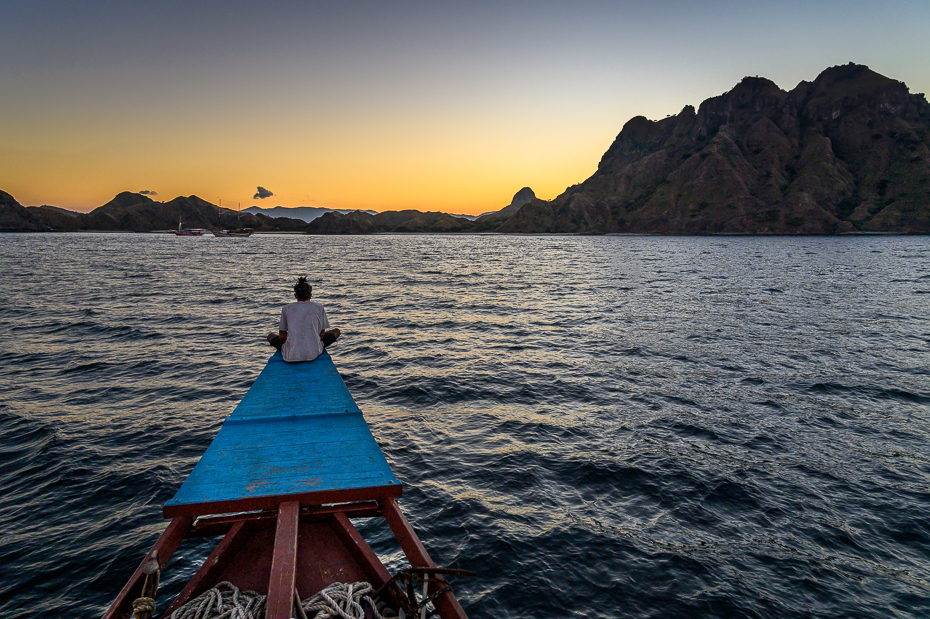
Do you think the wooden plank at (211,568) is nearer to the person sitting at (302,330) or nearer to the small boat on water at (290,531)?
the small boat on water at (290,531)

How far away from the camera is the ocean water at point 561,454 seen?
6152mm

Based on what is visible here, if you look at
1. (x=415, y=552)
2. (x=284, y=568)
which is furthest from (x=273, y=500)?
(x=415, y=552)

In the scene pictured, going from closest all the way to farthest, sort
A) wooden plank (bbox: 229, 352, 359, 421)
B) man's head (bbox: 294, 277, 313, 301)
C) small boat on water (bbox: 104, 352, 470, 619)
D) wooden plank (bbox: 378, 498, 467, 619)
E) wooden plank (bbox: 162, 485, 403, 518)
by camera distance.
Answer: wooden plank (bbox: 378, 498, 467, 619) → small boat on water (bbox: 104, 352, 470, 619) → wooden plank (bbox: 162, 485, 403, 518) → wooden plank (bbox: 229, 352, 359, 421) → man's head (bbox: 294, 277, 313, 301)

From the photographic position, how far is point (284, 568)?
12.8 feet

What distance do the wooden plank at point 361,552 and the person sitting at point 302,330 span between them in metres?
5.97

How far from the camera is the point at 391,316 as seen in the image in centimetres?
2759

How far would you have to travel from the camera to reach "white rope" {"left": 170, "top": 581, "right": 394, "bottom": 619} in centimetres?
374

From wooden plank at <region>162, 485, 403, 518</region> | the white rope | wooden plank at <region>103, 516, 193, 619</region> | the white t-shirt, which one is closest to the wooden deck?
wooden plank at <region>162, 485, 403, 518</region>

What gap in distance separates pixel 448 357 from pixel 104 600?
13183 mm

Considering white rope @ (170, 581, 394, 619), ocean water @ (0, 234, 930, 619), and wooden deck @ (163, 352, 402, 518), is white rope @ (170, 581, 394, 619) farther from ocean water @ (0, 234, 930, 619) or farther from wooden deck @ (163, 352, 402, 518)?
ocean water @ (0, 234, 930, 619)

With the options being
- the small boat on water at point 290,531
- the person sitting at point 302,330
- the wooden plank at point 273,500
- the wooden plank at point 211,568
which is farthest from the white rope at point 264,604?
the person sitting at point 302,330

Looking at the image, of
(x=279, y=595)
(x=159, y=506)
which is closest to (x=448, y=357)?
(x=159, y=506)

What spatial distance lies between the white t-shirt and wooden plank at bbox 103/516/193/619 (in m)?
5.76

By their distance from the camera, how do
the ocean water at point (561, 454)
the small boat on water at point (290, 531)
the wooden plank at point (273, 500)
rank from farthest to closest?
the ocean water at point (561, 454) < the wooden plank at point (273, 500) < the small boat on water at point (290, 531)
